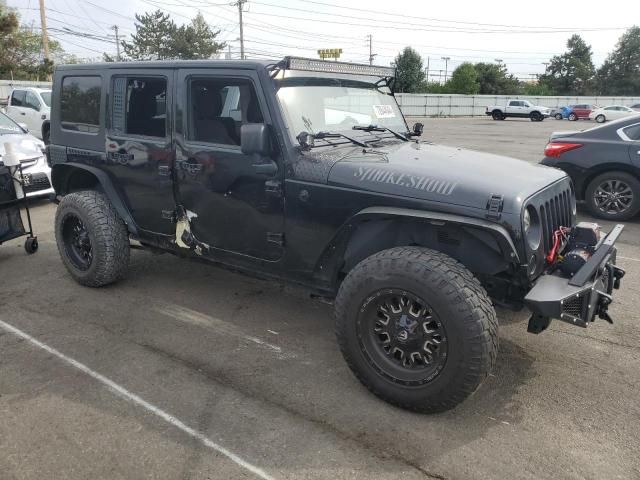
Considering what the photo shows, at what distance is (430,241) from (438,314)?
55 centimetres

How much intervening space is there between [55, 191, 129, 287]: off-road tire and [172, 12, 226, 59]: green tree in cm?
5686

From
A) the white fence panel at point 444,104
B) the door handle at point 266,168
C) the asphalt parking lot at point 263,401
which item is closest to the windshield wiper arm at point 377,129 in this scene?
the door handle at point 266,168

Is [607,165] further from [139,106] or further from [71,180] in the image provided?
[71,180]

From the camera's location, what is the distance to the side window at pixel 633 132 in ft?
24.3

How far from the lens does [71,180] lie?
5.07 metres

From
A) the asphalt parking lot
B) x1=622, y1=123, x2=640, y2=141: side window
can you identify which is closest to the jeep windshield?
the asphalt parking lot

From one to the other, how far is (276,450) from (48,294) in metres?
3.10

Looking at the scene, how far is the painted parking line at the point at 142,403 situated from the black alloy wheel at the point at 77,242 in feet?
2.97

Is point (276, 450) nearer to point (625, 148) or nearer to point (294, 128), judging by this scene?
point (294, 128)

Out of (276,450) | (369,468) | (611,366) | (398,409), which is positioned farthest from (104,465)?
(611,366)

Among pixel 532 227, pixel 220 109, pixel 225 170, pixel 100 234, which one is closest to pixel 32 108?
pixel 100 234

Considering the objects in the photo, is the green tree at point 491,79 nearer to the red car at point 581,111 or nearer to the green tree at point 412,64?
the green tree at point 412,64

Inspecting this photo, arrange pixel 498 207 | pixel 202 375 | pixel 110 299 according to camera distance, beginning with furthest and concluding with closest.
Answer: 1. pixel 110 299
2. pixel 202 375
3. pixel 498 207

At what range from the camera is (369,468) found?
2.58 meters
